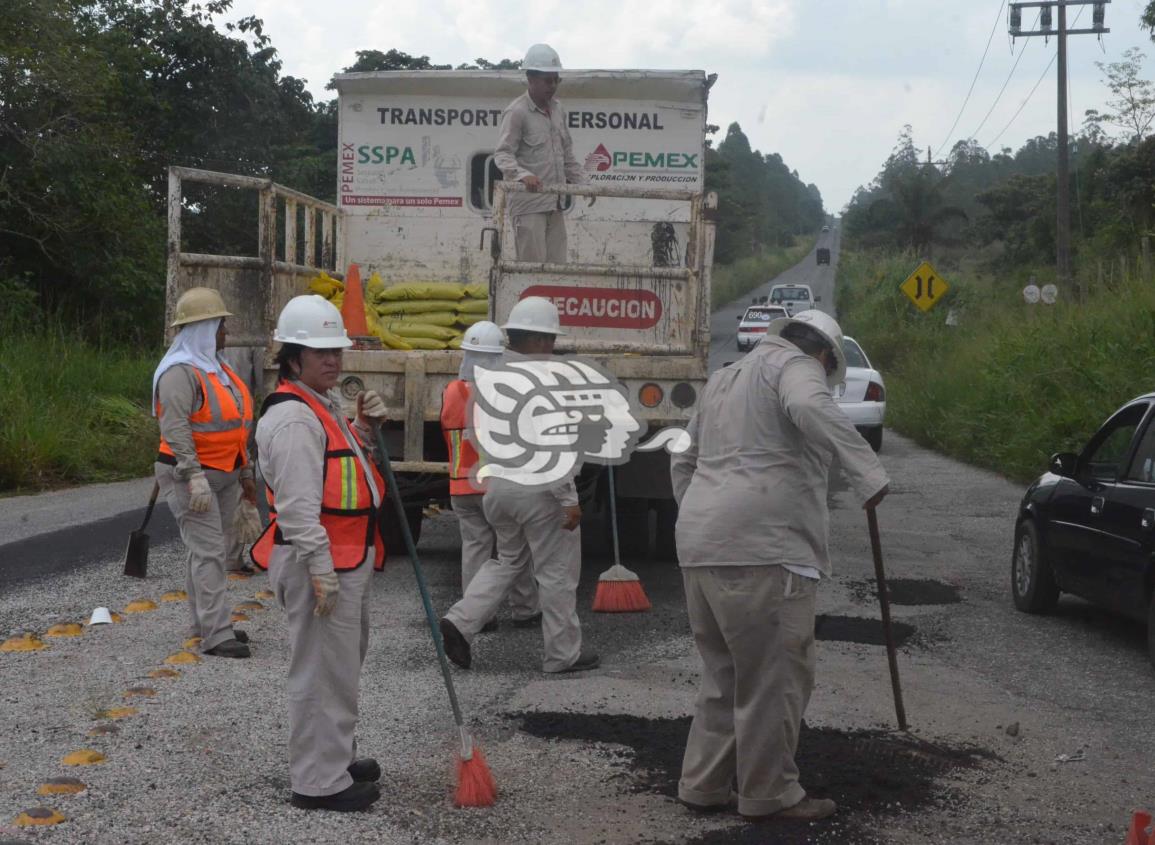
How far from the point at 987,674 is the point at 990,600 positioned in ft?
7.60

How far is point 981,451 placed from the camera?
19469mm

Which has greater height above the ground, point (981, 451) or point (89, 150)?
point (89, 150)

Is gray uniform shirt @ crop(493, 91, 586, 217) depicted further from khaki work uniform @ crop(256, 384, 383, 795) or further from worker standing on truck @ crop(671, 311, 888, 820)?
worker standing on truck @ crop(671, 311, 888, 820)

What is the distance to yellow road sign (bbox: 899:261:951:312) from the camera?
29.9 meters

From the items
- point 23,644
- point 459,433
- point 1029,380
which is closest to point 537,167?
point 459,433

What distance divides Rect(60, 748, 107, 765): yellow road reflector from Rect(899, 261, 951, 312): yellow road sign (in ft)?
84.6

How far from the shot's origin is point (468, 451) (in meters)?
7.84

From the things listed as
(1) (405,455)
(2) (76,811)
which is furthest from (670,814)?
(1) (405,455)

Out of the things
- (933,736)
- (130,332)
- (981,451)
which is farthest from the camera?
(130,332)

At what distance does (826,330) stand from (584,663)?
2.85 m

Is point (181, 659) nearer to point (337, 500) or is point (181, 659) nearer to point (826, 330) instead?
point (337, 500)

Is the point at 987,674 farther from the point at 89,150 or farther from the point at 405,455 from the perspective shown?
the point at 89,150

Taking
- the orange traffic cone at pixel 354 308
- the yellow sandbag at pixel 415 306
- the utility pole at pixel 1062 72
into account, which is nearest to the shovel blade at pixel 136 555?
the orange traffic cone at pixel 354 308

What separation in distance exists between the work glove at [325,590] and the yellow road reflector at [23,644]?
3169mm
